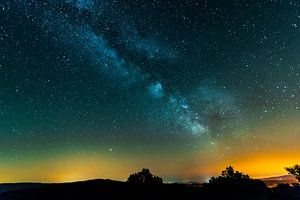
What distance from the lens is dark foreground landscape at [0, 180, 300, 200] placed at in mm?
20484


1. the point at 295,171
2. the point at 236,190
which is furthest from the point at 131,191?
the point at 295,171

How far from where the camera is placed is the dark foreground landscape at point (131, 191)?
806 inches

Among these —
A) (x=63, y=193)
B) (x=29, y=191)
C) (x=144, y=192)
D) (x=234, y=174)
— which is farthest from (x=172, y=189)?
(x=234, y=174)

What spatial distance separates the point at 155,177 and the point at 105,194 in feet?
137

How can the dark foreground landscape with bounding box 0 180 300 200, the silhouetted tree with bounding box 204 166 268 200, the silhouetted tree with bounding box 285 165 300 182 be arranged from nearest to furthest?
the dark foreground landscape with bounding box 0 180 300 200
the silhouetted tree with bounding box 204 166 268 200
the silhouetted tree with bounding box 285 165 300 182

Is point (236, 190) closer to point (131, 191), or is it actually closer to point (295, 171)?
point (131, 191)

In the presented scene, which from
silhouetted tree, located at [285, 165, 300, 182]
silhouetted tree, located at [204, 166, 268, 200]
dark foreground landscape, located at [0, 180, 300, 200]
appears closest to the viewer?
dark foreground landscape, located at [0, 180, 300, 200]

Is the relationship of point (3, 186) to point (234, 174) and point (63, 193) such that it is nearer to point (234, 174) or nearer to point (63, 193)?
point (63, 193)

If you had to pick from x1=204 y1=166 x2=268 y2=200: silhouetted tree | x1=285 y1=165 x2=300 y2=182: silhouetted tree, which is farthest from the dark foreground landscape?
x1=285 y1=165 x2=300 y2=182: silhouetted tree

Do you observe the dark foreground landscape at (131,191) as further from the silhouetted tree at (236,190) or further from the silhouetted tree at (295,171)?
the silhouetted tree at (295,171)

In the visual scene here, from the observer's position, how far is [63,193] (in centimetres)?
2042

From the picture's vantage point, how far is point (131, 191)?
22.5 m

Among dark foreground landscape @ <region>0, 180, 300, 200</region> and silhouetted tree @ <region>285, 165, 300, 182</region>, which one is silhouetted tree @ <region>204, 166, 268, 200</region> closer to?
dark foreground landscape @ <region>0, 180, 300, 200</region>

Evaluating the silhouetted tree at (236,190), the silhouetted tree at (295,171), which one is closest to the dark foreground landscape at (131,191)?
the silhouetted tree at (236,190)
